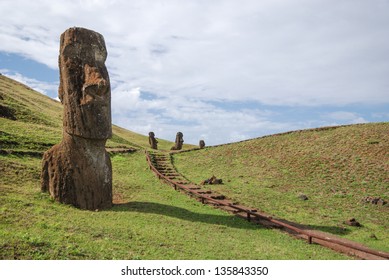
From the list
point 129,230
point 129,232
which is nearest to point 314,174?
point 129,230

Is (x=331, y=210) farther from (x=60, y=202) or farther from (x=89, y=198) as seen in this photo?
(x=60, y=202)

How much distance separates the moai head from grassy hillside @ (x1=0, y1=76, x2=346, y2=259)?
332 centimetres

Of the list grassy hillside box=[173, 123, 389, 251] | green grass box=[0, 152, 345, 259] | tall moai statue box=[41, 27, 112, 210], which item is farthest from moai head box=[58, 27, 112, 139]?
grassy hillside box=[173, 123, 389, 251]

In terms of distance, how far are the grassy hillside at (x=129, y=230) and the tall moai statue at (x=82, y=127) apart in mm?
836

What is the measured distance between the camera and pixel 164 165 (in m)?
29.4

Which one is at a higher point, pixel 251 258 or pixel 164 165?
pixel 164 165

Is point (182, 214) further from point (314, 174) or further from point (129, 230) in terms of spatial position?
point (314, 174)

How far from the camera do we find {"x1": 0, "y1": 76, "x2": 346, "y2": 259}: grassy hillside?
9414 mm

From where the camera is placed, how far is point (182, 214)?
51.8 ft

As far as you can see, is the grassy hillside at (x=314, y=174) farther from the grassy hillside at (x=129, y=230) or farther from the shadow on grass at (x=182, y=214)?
the grassy hillside at (x=129, y=230)

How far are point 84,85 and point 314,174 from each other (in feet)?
55.3

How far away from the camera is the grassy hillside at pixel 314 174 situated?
17.6 metres
